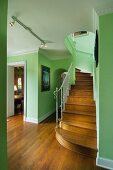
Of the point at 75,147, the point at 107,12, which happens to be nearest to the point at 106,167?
the point at 75,147

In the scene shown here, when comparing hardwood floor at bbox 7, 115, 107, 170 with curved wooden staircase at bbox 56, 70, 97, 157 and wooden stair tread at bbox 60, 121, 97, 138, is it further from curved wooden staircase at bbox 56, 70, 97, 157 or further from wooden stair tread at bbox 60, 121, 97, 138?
wooden stair tread at bbox 60, 121, 97, 138

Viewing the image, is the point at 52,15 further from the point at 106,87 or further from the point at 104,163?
the point at 104,163

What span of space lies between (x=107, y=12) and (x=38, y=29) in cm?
143

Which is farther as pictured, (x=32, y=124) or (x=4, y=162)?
(x=32, y=124)

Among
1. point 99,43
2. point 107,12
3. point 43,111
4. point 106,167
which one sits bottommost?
point 106,167

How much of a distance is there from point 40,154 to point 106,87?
1.73m

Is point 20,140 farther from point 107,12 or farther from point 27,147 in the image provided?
point 107,12

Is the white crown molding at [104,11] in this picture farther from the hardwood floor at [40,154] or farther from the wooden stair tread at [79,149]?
the hardwood floor at [40,154]

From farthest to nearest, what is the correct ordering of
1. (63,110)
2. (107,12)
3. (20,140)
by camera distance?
(63,110)
(20,140)
(107,12)

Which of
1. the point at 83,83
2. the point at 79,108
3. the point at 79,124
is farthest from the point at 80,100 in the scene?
the point at 83,83

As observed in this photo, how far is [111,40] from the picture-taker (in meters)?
2.17

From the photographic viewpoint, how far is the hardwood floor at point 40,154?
88.1 inches

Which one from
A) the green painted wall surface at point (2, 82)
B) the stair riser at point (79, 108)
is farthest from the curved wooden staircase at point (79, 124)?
the green painted wall surface at point (2, 82)

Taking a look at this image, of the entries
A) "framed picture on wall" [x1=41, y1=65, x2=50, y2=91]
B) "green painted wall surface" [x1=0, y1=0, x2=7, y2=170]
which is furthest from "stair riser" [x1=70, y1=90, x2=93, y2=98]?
"green painted wall surface" [x1=0, y1=0, x2=7, y2=170]
